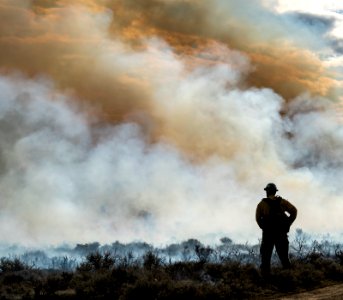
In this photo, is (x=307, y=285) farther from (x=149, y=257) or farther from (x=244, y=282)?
(x=149, y=257)

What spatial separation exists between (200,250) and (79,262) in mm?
4181

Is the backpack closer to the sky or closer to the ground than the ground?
closer to the sky

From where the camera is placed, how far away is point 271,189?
15438mm

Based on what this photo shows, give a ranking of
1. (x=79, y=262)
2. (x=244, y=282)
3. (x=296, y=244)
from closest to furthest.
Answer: (x=244, y=282) < (x=79, y=262) < (x=296, y=244)

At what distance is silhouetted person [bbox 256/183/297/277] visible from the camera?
15.4m

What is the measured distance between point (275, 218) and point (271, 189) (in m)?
0.80

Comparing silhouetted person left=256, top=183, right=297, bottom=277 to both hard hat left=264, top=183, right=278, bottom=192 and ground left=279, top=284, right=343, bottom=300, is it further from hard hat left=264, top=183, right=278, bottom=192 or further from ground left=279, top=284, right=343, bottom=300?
ground left=279, top=284, right=343, bottom=300

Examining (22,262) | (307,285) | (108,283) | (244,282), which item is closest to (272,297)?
(244,282)

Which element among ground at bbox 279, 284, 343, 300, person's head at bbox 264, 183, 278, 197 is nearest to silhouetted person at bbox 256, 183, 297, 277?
person's head at bbox 264, 183, 278, 197

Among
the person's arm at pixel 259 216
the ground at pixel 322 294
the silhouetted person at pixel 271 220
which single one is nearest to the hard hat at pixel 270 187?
the silhouetted person at pixel 271 220

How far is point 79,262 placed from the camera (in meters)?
18.4

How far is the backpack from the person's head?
18 centimetres

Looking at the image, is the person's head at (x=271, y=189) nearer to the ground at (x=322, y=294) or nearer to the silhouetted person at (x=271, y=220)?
the silhouetted person at (x=271, y=220)

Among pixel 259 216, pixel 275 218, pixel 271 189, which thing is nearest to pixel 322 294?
pixel 275 218
